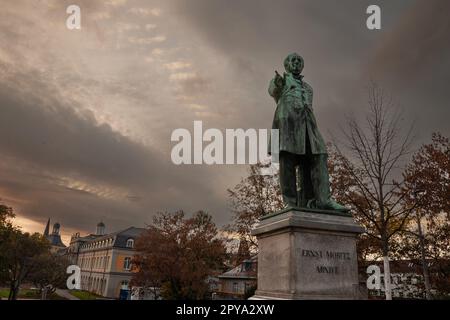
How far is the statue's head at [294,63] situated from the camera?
27.1 feet

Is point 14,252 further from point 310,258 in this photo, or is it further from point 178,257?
point 310,258

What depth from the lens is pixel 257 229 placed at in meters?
7.20

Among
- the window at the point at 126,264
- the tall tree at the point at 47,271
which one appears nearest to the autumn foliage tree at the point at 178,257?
the tall tree at the point at 47,271

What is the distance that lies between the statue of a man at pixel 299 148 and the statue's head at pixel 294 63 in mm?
288

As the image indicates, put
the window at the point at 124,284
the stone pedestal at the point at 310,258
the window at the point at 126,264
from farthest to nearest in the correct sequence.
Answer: the window at the point at 126,264, the window at the point at 124,284, the stone pedestal at the point at 310,258

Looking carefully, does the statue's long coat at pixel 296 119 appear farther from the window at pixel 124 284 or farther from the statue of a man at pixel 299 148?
the window at pixel 124 284

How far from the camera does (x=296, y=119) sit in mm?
7680

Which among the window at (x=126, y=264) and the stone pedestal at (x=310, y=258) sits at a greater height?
the window at (x=126, y=264)

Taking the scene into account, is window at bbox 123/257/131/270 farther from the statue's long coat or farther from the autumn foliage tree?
the statue's long coat

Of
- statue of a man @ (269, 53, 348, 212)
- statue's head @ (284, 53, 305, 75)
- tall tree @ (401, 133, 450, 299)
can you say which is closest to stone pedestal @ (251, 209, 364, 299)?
statue of a man @ (269, 53, 348, 212)

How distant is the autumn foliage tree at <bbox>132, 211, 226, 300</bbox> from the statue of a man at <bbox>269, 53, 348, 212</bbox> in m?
27.4

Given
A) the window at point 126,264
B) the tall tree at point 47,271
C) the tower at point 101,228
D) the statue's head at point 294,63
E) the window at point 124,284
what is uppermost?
the tower at point 101,228

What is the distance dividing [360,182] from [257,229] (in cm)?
1513
